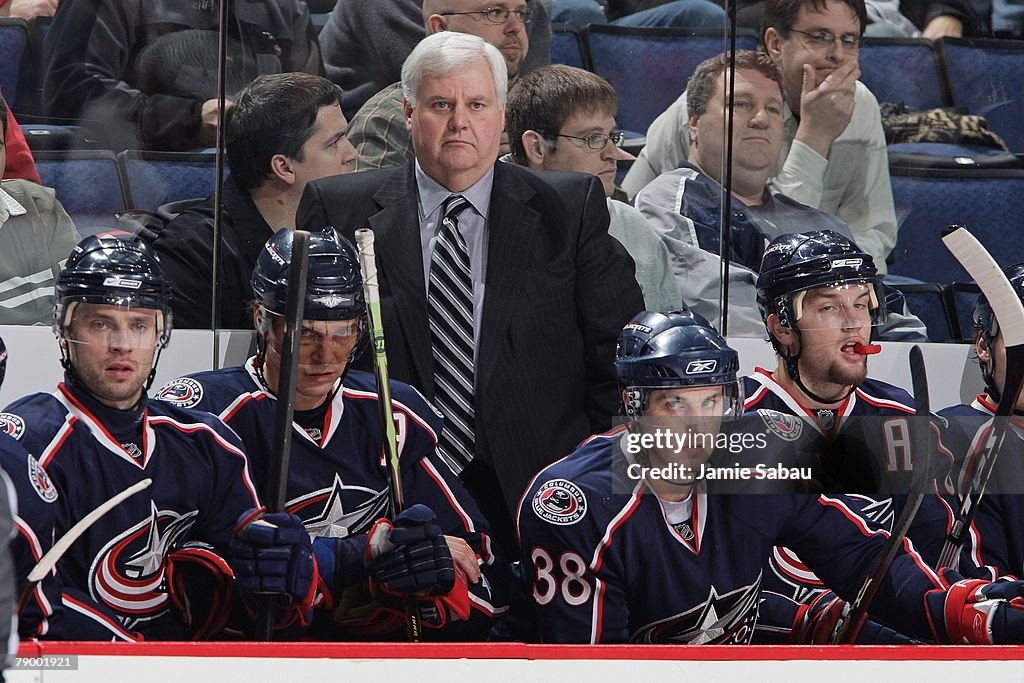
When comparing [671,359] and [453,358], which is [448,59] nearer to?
[453,358]

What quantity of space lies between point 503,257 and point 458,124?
25 centimetres

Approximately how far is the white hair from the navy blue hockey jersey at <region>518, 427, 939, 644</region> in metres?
0.67

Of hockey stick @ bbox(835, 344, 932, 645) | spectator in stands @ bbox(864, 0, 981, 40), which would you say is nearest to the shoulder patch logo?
hockey stick @ bbox(835, 344, 932, 645)

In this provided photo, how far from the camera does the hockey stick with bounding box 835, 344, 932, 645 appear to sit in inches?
95.2

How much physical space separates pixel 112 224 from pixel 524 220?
0.73 metres

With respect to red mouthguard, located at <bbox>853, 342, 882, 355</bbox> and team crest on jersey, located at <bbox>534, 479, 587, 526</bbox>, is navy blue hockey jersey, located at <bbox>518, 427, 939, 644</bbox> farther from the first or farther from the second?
red mouthguard, located at <bbox>853, 342, 882, 355</bbox>

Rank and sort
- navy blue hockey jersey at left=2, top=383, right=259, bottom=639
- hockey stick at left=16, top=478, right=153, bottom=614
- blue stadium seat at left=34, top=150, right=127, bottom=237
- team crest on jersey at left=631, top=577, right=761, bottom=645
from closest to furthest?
hockey stick at left=16, top=478, right=153, bottom=614 < navy blue hockey jersey at left=2, top=383, right=259, bottom=639 < team crest on jersey at left=631, top=577, right=761, bottom=645 < blue stadium seat at left=34, top=150, right=127, bottom=237

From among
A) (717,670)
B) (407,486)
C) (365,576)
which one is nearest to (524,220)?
(407,486)

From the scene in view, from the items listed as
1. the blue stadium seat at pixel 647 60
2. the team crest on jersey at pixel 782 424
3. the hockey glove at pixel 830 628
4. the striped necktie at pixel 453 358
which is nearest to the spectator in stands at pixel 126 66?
the striped necktie at pixel 453 358

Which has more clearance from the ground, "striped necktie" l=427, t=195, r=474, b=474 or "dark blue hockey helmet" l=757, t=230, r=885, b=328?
"dark blue hockey helmet" l=757, t=230, r=885, b=328

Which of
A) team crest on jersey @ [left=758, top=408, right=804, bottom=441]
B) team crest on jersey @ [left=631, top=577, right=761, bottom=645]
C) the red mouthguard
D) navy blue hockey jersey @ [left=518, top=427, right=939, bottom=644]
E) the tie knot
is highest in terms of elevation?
the tie knot

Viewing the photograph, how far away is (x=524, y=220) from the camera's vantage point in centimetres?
255

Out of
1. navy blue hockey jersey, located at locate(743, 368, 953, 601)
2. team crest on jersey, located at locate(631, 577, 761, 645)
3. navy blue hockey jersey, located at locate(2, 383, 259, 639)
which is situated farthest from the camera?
navy blue hockey jersey, located at locate(743, 368, 953, 601)

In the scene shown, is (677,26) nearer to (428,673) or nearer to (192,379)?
(192,379)
